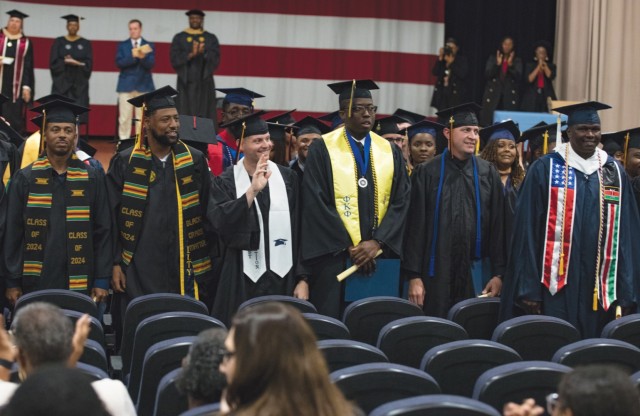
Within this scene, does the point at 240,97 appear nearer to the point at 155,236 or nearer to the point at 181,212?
the point at 181,212

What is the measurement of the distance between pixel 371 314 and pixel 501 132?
2401 mm

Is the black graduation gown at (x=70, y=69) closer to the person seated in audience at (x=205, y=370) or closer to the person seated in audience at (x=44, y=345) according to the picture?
the person seated in audience at (x=44, y=345)

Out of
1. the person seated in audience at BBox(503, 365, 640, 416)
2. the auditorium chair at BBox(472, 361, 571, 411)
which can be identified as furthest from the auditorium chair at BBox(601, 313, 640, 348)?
the person seated in audience at BBox(503, 365, 640, 416)

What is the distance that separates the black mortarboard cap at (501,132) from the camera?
676 cm

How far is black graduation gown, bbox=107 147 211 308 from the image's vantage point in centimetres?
564

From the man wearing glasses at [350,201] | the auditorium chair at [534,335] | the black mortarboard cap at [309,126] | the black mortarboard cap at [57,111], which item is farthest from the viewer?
the black mortarboard cap at [309,126]

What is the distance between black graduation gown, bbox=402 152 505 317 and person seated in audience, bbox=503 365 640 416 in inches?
137

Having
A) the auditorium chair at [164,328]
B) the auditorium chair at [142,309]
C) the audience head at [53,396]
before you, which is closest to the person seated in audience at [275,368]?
the audience head at [53,396]

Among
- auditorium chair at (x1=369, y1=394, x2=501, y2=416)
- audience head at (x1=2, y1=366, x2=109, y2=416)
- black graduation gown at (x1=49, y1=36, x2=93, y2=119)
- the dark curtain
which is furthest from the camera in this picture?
the dark curtain

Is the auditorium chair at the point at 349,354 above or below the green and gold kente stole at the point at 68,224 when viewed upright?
below

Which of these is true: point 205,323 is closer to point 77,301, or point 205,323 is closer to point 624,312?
point 77,301

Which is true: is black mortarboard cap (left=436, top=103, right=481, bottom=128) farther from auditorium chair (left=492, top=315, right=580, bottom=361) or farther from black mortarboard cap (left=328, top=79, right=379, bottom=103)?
auditorium chair (left=492, top=315, right=580, bottom=361)

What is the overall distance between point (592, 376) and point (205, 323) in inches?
80.7

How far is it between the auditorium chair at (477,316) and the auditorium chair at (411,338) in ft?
2.42
